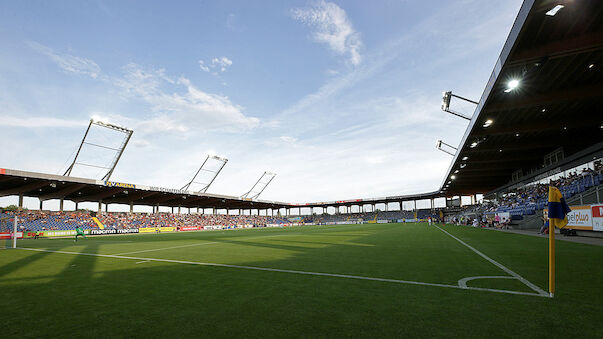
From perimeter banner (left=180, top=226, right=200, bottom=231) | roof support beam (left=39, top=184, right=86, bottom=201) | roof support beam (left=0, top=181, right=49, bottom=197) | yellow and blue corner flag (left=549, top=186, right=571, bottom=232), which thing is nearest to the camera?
yellow and blue corner flag (left=549, top=186, right=571, bottom=232)

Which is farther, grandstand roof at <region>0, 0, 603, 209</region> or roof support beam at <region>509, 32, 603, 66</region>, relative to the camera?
roof support beam at <region>509, 32, 603, 66</region>

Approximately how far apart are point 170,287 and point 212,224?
213 ft

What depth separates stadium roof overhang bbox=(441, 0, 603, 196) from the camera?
9.70 m

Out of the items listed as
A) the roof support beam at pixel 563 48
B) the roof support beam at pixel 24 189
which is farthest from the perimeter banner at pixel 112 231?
the roof support beam at pixel 563 48

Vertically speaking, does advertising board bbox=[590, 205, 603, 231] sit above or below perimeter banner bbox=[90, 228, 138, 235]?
above

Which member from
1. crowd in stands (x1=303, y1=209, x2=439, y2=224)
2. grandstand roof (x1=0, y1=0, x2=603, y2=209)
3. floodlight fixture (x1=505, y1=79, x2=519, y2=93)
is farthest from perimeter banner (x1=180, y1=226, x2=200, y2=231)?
floodlight fixture (x1=505, y1=79, x2=519, y2=93)

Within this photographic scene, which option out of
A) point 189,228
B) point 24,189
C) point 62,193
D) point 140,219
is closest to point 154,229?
point 140,219

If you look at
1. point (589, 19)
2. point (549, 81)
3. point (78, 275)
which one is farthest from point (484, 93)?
point (78, 275)

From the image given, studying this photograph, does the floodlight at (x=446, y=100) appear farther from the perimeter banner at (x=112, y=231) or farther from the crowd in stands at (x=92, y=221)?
the perimeter banner at (x=112, y=231)

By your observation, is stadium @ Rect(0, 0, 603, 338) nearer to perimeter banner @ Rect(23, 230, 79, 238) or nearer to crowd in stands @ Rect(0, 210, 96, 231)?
perimeter banner @ Rect(23, 230, 79, 238)

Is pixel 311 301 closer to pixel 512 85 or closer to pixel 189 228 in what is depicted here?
pixel 512 85

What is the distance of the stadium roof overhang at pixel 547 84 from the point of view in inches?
382

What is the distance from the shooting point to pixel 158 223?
5347 cm

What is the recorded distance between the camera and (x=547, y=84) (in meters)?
14.5
